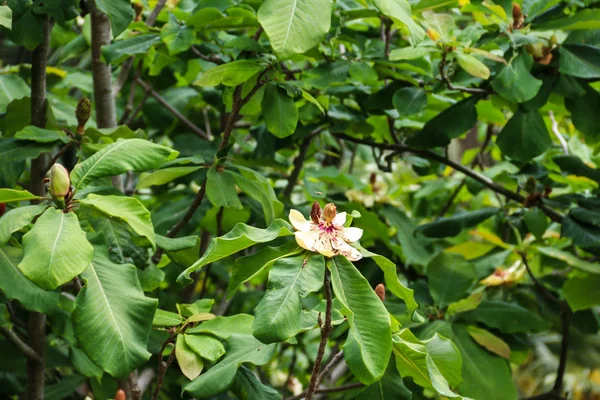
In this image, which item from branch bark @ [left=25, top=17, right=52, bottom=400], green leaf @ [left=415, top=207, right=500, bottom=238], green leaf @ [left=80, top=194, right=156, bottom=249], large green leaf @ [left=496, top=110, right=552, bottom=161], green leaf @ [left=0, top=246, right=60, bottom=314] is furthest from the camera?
green leaf @ [left=415, top=207, right=500, bottom=238]

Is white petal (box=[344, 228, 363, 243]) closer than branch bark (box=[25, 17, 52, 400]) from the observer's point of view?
Yes

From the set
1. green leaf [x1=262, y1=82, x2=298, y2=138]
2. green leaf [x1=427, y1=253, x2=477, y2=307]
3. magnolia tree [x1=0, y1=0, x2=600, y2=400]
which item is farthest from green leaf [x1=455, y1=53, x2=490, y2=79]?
Result: green leaf [x1=427, y1=253, x2=477, y2=307]

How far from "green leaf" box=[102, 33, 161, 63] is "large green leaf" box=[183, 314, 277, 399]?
590 mm

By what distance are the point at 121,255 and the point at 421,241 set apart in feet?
3.22

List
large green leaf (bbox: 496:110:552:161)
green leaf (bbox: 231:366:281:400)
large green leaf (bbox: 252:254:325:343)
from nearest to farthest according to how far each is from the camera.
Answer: large green leaf (bbox: 252:254:325:343)
green leaf (bbox: 231:366:281:400)
large green leaf (bbox: 496:110:552:161)

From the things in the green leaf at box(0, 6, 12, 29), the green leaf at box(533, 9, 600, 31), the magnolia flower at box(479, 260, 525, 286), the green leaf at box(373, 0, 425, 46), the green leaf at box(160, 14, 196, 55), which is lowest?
the magnolia flower at box(479, 260, 525, 286)

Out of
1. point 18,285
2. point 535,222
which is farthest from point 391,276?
point 535,222

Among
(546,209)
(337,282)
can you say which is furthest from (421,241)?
(337,282)

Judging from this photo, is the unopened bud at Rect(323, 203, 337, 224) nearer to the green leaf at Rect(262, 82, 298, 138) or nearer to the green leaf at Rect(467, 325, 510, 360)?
the green leaf at Rect(262, 82, 298, 138)

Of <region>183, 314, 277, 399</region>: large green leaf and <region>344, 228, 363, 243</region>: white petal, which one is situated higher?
<region>344, 228, 363, 243</region>: white petal

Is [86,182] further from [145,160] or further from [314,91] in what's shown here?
[314,91]

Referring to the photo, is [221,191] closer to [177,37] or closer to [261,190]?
[261,190]

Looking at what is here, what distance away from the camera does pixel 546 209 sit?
1770mm

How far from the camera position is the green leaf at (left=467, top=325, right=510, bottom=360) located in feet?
5.07
